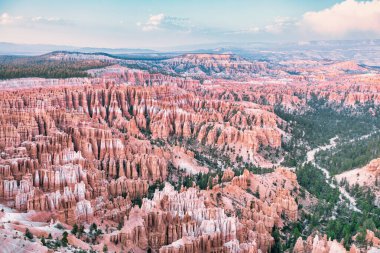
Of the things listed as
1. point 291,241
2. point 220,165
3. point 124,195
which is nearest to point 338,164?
point 220,165

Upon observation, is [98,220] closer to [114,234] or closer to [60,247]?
[114,234]

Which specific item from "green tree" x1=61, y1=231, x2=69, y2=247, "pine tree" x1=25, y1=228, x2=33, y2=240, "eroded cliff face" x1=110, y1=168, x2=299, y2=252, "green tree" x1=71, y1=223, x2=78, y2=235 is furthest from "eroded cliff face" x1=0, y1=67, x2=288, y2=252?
"pine tree" x1=25, y1=228, x2=33, y2=240

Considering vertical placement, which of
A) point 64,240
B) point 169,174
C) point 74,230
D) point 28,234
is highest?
point 28,234

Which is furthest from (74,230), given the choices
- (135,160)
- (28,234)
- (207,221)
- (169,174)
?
(169,174)

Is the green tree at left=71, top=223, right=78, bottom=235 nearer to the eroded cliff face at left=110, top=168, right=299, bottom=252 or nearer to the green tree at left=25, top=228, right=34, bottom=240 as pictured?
the eroded cliff face at left=110, top=168, right=299, bottom=252

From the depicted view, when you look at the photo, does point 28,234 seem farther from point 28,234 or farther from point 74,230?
point 74,230

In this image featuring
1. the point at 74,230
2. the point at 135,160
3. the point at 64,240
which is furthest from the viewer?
the point at 135,160

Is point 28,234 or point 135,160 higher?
point 28,234

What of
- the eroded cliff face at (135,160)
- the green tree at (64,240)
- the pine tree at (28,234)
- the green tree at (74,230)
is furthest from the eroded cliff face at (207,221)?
the pine tree at (28,234)

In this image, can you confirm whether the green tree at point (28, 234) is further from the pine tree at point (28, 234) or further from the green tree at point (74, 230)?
the green tree at point (74, 230)

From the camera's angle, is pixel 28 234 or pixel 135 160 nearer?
pixel 28 234

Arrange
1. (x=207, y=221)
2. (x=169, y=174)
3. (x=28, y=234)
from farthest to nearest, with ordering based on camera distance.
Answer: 1. (x=169, y=174)
2. (x=207, y=221)
3. (x=28, y=234)
